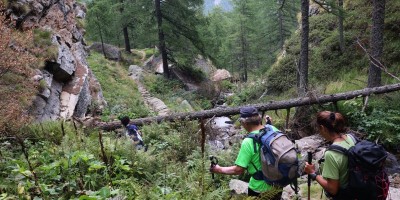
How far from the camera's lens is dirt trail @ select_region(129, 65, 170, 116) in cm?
1915

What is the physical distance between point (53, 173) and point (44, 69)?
9.70m

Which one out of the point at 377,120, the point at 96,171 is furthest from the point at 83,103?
the point at 377,120

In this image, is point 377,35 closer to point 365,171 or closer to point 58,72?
point 365,171

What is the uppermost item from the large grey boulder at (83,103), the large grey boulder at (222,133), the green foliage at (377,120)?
the large grey boulder at (83,103)

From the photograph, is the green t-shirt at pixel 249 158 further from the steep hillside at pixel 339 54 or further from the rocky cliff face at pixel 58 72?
the steep hillside at pixel 339 54

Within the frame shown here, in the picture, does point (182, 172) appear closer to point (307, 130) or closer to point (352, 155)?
point (352, 155)

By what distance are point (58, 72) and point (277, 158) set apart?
39.8 feet

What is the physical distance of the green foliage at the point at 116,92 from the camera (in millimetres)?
16953

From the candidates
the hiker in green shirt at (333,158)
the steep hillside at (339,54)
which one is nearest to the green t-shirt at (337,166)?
the hiker in green shirt at (333,158)

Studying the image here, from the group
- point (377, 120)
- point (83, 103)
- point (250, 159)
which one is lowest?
point (377, 120)

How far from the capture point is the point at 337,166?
11.4ft

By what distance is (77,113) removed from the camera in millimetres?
13531

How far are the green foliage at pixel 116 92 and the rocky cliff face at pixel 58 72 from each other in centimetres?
97

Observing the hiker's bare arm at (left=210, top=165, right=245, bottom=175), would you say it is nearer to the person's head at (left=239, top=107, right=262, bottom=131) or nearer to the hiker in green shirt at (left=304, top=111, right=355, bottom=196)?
the person's head at (left=239, top=107, right=262, bottom=131)
